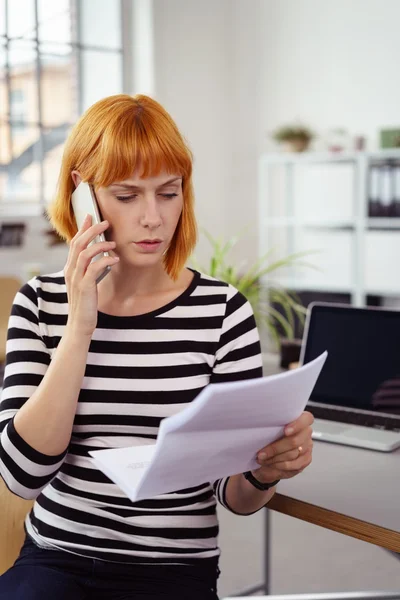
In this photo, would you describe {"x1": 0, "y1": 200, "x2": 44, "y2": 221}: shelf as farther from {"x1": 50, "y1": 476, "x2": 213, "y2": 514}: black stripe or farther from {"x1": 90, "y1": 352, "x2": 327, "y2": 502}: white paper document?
{"x1": 90, "y1": 352, "x2": 327, "y2": 502}: white paper document

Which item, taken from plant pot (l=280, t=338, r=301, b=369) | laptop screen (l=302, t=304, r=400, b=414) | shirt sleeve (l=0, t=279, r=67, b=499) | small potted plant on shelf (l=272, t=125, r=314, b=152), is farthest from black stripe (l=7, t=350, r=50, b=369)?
small potted plant on shelf (l=272, t=125, r=314, b=152)

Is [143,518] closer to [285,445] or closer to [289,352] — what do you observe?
[285,445]

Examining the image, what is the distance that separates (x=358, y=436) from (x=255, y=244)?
433 cm

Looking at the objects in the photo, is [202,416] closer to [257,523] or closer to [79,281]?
[79,281]

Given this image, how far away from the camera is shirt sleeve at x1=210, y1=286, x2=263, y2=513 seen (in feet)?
4.34

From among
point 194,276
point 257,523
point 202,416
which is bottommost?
point 257,523

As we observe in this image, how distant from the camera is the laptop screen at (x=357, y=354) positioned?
171 cm

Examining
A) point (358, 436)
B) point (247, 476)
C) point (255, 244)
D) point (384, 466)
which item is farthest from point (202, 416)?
point (255, 244)

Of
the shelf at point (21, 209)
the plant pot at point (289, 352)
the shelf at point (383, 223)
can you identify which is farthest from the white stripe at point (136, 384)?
the shelf at point (21, 209)

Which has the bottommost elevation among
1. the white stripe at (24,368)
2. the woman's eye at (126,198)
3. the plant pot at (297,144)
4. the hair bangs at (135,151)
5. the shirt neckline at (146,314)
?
the white stripe at (24,368)

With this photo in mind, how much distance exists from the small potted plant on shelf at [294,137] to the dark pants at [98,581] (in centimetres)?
429

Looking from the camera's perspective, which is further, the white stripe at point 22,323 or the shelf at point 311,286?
the shelf at point 311,286

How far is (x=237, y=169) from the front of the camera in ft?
19.5

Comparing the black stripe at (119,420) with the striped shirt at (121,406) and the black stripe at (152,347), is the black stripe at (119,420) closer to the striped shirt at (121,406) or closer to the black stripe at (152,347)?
the striped shirt at (121,406)
